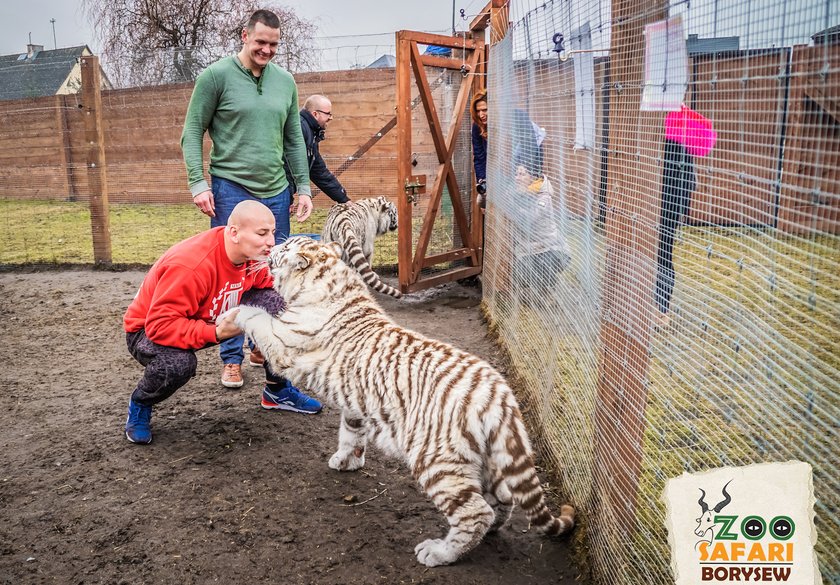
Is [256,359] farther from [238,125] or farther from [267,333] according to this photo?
[238,125]

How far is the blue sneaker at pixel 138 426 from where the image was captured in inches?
161

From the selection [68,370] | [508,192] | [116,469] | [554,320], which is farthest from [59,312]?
[554,320]

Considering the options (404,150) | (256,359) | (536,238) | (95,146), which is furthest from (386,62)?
(536,238)

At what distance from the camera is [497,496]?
118 inches

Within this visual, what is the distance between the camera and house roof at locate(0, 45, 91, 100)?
1004 cm

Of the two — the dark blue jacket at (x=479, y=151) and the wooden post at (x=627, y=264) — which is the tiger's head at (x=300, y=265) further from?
the dark blue jacket at (x=479, y=151)

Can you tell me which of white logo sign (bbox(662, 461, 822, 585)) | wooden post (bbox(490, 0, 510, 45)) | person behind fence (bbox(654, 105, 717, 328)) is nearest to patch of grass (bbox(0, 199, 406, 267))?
wooden post (bbox(490, 0, 510, 45))

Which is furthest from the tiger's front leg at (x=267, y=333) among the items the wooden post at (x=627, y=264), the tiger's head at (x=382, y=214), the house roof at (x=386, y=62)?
the house roof at (x=386, y=62)

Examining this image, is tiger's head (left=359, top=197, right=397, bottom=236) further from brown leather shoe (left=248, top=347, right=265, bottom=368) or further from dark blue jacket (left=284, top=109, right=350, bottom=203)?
brown leather shoe (left=248, top=347, right=265, bottom=368)

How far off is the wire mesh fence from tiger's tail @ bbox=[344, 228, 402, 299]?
3.18m

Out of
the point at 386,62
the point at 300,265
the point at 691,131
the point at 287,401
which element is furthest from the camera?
the point at 386,62

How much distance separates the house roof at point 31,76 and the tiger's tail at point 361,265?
17.1ft

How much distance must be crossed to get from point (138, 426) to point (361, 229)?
433 cm

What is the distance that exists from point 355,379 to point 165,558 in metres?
Answer: 1.22
